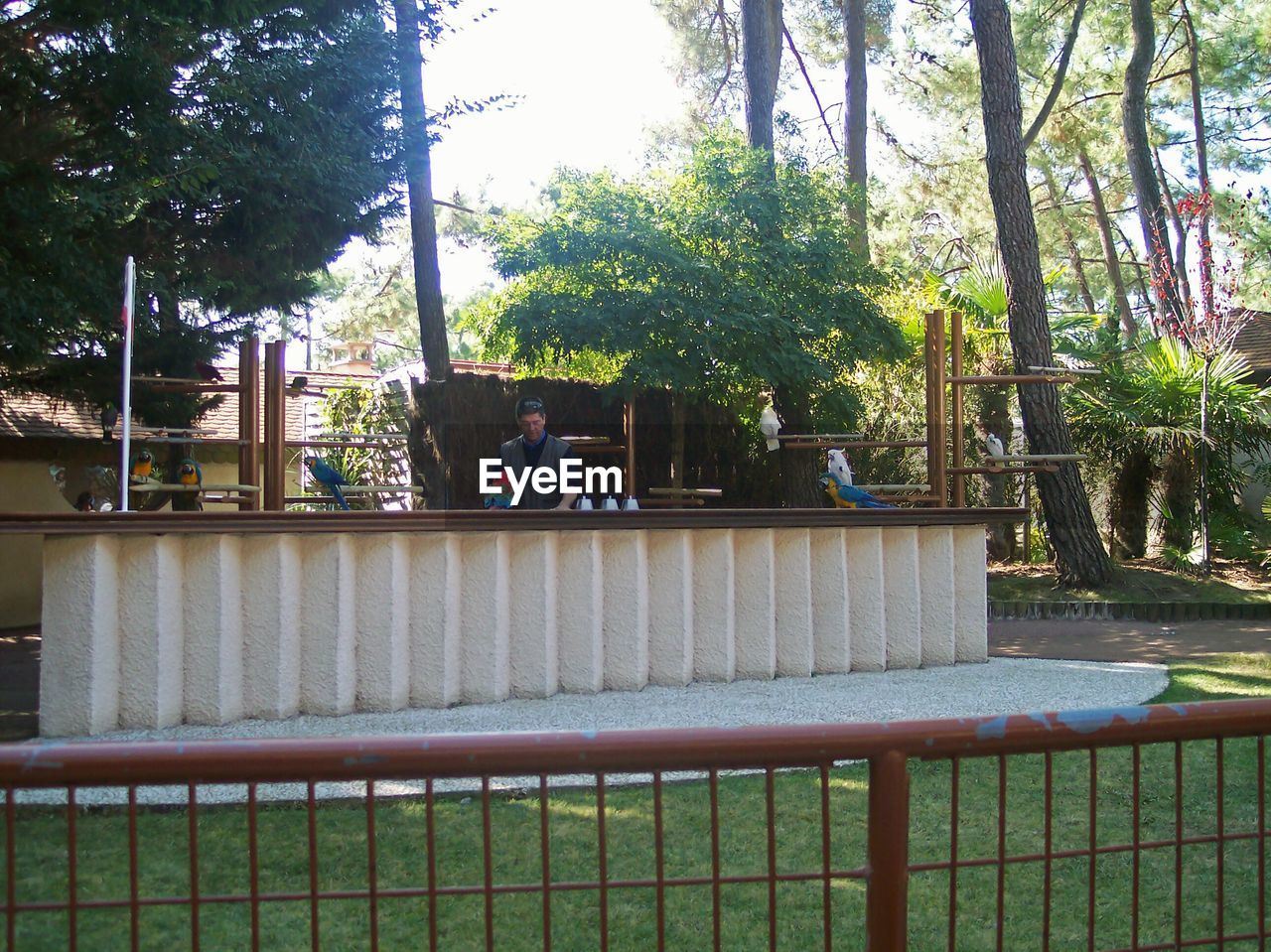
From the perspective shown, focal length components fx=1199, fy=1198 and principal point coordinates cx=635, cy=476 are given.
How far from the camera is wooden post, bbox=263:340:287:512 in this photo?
9.61 metres

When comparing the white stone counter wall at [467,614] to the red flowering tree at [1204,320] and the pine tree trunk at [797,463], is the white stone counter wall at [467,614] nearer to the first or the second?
the pine tree trunk at [797,463]

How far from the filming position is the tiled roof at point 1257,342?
20188mm

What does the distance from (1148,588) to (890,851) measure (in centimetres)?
1298

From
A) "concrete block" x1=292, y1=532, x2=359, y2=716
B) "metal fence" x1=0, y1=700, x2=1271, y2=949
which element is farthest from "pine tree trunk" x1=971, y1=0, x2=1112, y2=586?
"concrete block" x1=292, y1=532, x2=359, y2=716

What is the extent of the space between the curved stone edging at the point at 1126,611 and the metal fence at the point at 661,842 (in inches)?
288

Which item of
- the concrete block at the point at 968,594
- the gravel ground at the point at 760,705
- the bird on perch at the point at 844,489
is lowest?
the gravel ground at the point at 760,705

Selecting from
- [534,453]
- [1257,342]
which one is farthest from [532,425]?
[1257,342]

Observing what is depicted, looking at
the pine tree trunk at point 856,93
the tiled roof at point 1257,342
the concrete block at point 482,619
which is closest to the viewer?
the concrete block at point 482,619

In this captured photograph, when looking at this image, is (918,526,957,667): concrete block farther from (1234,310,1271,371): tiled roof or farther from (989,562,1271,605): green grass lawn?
(1234,310,1271,371): tiled roof

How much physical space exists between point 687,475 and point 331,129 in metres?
6.48

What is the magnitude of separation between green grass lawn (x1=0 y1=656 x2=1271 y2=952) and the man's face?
4.10 metres

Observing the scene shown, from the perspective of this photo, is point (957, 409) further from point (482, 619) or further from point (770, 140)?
point (770, 140)

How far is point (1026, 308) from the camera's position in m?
14.3

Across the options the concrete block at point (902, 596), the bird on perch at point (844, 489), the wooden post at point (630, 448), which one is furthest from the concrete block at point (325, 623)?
the wooden post at point (630, 448)
